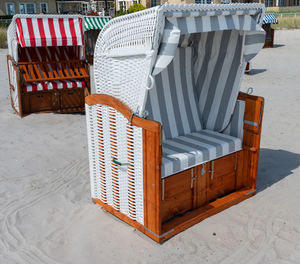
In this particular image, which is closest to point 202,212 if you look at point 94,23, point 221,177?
point 221,177

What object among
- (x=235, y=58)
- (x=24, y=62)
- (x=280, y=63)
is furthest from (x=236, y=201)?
(x=280, y=63)

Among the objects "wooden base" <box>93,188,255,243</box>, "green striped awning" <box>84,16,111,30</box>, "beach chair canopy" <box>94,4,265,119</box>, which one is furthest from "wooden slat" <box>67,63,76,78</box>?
"green striped awning" <box>84,16,111,30</box>

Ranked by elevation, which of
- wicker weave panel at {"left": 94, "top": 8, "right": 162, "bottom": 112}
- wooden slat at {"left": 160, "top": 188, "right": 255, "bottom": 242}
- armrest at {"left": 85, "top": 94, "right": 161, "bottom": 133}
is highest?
wicker weave panel at {"left": 94, "top": 8, "right": 162, "bottom": 112}

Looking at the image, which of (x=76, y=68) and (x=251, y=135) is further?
(x=76, y=68)

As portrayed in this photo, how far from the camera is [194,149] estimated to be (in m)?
3.91

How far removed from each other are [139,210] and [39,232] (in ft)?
3.34

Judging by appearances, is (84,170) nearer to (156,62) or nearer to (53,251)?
(53,251)

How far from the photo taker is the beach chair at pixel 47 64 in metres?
7.39

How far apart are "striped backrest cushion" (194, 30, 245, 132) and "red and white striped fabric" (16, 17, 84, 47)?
3.71 meters

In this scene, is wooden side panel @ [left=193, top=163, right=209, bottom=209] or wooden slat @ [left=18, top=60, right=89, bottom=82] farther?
wooden slat @ [left=18, top=60, right=89, bottom=82]

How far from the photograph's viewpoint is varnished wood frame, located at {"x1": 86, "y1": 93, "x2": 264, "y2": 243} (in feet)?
10.6

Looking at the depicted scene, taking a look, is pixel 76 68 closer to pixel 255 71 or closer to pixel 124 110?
pixel 124 110

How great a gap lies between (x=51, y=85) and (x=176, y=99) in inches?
157

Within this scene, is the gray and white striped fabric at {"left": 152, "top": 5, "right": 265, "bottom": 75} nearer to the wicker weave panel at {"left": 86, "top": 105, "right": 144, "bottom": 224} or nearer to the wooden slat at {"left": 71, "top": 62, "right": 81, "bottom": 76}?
the wicker weave panel at {"left": 86, "top": 105, "right": 144, "bottom": 224}
